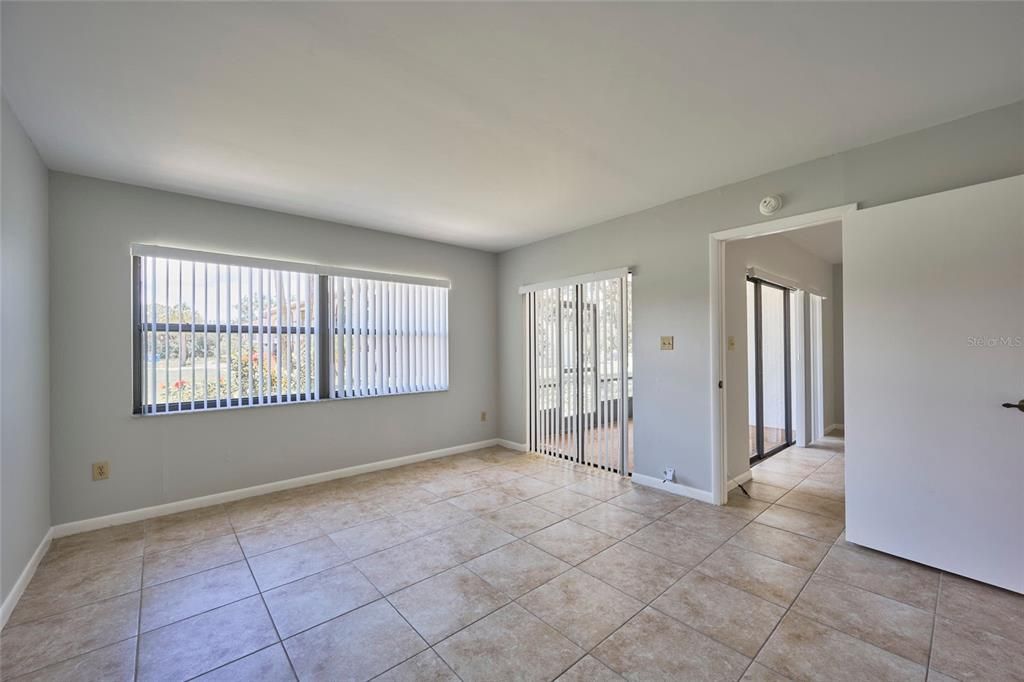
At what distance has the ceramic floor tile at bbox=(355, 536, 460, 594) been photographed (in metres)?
2.31

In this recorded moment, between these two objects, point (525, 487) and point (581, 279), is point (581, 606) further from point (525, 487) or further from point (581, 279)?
point (581, 279)

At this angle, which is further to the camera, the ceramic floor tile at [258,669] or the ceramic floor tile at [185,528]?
the ceramic floor tile at [185,528]

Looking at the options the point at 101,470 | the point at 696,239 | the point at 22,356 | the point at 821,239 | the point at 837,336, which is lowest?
the point at 101,470

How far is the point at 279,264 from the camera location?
3779 millimetres

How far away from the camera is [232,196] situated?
3.43 metres

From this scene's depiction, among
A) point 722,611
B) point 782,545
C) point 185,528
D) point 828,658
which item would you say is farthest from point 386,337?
point 828,658

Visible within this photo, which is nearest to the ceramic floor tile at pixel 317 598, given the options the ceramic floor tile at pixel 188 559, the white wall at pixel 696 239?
the ceramic floor tile at pixel 188 559

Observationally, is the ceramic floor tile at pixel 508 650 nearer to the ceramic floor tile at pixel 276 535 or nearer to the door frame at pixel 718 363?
the ceramic floor tile at pixel 276 535

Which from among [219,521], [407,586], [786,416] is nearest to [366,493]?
[219,521]

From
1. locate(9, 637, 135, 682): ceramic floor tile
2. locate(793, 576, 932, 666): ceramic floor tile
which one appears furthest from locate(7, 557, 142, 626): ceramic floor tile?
locate(793, 576, 932, 666): ceramic floor tile

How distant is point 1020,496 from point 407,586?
3099 mm

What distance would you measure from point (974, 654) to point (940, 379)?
130 cm

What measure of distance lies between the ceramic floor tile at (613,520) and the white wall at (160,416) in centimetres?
226

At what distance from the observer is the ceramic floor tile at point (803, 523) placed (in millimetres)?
2822
